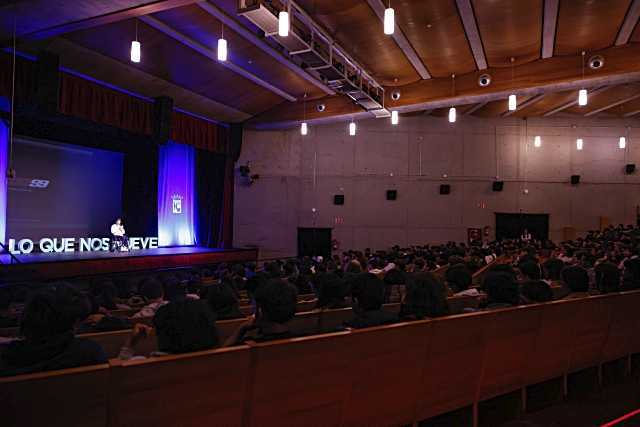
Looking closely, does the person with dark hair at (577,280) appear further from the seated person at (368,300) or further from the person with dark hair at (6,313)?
the person with dark hair at (6,313)

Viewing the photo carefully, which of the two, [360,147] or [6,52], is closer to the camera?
[6,52]

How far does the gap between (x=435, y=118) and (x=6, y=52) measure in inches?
450

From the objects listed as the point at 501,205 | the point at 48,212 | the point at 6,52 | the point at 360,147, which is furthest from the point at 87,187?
the point at 501,205

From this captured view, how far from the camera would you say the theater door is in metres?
14.4

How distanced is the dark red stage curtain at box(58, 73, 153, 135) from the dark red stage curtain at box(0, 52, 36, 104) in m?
0.67

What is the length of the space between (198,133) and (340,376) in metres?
10.9

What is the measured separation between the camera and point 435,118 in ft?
49.4

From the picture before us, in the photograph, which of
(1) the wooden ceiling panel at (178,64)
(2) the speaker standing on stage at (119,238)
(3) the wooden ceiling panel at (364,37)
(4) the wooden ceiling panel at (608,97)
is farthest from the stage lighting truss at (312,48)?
(4) the wooden ceiling panel at (608,97)

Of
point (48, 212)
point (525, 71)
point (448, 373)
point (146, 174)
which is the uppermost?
point (525, 71)

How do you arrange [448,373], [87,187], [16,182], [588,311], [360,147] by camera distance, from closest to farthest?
[448,373], [588,311], [16,182], [87,187], [360,147]

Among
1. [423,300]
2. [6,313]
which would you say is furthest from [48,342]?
[6,313]

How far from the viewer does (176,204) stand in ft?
44.6

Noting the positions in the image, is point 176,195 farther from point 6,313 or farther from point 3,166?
point 6,313

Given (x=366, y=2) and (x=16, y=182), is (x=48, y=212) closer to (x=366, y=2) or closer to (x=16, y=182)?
(x=16, y=182)
